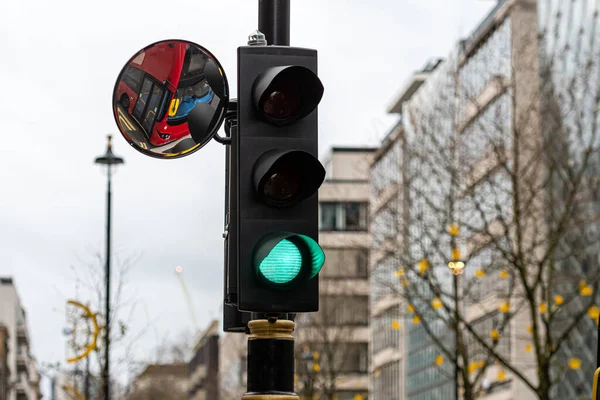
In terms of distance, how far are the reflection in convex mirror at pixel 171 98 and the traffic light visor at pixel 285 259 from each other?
2.34ft

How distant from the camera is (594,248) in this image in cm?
4753

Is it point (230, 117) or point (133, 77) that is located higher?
point (133, 77)

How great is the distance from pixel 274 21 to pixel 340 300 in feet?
179

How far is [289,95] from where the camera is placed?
5.38 meters

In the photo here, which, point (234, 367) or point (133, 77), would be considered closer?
point (133, 77)

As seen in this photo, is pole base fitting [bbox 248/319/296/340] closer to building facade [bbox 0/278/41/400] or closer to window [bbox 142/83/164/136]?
window [bbox 142/83/164/136]

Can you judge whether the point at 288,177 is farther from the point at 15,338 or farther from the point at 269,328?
the point at 15,338

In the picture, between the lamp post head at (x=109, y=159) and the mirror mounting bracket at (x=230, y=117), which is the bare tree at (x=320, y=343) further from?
the mirror mounting bracket at (x=230, y=117)

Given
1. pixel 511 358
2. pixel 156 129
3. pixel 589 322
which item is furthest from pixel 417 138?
pixel 156 129

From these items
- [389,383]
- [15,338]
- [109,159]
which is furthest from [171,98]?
[15,338]

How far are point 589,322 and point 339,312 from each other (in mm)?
12902

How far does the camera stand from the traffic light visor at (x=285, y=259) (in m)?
5.25

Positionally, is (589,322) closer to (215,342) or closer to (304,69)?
(304,69)

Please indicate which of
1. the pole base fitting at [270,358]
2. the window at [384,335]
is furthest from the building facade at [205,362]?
the pole base fitting at [270,358]
